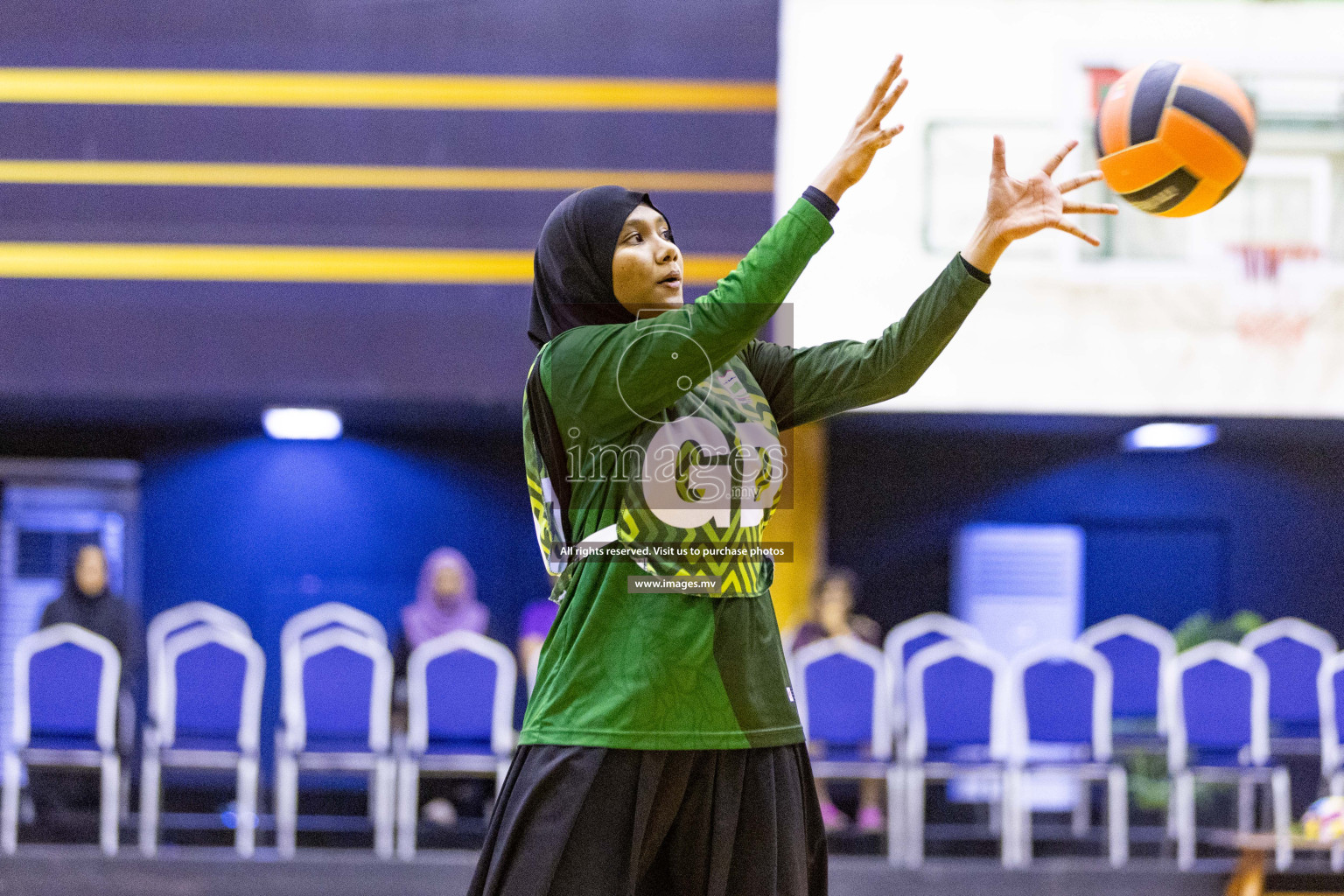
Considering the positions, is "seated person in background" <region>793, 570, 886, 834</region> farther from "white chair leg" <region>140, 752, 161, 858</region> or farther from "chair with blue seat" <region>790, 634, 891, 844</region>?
"white chair leg" <region>140, 752, 161, 858</region>

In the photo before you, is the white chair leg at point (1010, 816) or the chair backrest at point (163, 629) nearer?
the white chair leg at point (1010, 816)

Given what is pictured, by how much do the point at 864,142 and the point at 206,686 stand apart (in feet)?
15.0

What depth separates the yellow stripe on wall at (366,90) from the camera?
255 inches

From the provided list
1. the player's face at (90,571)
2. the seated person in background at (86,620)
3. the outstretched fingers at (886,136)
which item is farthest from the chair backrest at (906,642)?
the outstretched fingers at (886,136)

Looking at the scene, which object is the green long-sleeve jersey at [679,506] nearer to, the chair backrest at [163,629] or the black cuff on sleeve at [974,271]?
the black cuff on sleeve at [974,271]

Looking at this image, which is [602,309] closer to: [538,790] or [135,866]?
[538,790]

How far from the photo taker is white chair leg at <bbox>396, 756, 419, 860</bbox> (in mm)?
5172

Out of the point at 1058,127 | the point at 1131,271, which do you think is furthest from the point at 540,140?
the point at 1131,271

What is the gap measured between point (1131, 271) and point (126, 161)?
5.36 m

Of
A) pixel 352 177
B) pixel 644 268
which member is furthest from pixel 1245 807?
pixel 352 177

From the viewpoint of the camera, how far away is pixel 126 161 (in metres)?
6.47

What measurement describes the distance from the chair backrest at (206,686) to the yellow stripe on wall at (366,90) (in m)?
2.88

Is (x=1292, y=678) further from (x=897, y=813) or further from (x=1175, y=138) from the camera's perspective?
(x=1175, y=138)

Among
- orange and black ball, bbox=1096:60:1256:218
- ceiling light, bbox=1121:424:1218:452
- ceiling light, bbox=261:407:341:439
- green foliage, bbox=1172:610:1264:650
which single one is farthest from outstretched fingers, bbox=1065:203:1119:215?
ceiling light, bbox=261:407:341:439
